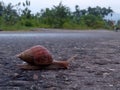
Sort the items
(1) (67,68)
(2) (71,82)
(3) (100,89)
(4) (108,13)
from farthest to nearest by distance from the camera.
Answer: (4) (108,13) < (1) (67,68) < (2) (71,82) < (3) (100,89)

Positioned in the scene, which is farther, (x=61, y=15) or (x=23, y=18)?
(x=61, y=15)

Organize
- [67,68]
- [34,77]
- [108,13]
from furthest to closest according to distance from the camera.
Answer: [108,13] → [67,68] → [34,77]

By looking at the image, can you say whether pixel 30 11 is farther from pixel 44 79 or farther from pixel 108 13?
pixel 44 79

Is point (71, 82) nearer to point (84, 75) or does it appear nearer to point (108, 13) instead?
point (84, 75)

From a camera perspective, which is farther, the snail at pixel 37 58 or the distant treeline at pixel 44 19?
the distant treeline at pixel 44 19

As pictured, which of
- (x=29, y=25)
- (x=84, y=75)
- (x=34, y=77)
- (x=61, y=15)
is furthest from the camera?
(x=61, y=15)

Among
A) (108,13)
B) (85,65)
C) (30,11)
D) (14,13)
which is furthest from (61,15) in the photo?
(85,65)

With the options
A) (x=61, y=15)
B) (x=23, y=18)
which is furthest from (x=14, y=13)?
(x=61, y=15)

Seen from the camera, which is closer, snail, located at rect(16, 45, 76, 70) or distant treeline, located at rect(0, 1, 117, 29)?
snail, located at rect(16, 45, 76, 70)

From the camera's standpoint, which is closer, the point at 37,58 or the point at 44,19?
the point at 37,58

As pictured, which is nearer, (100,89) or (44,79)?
(100,89)
